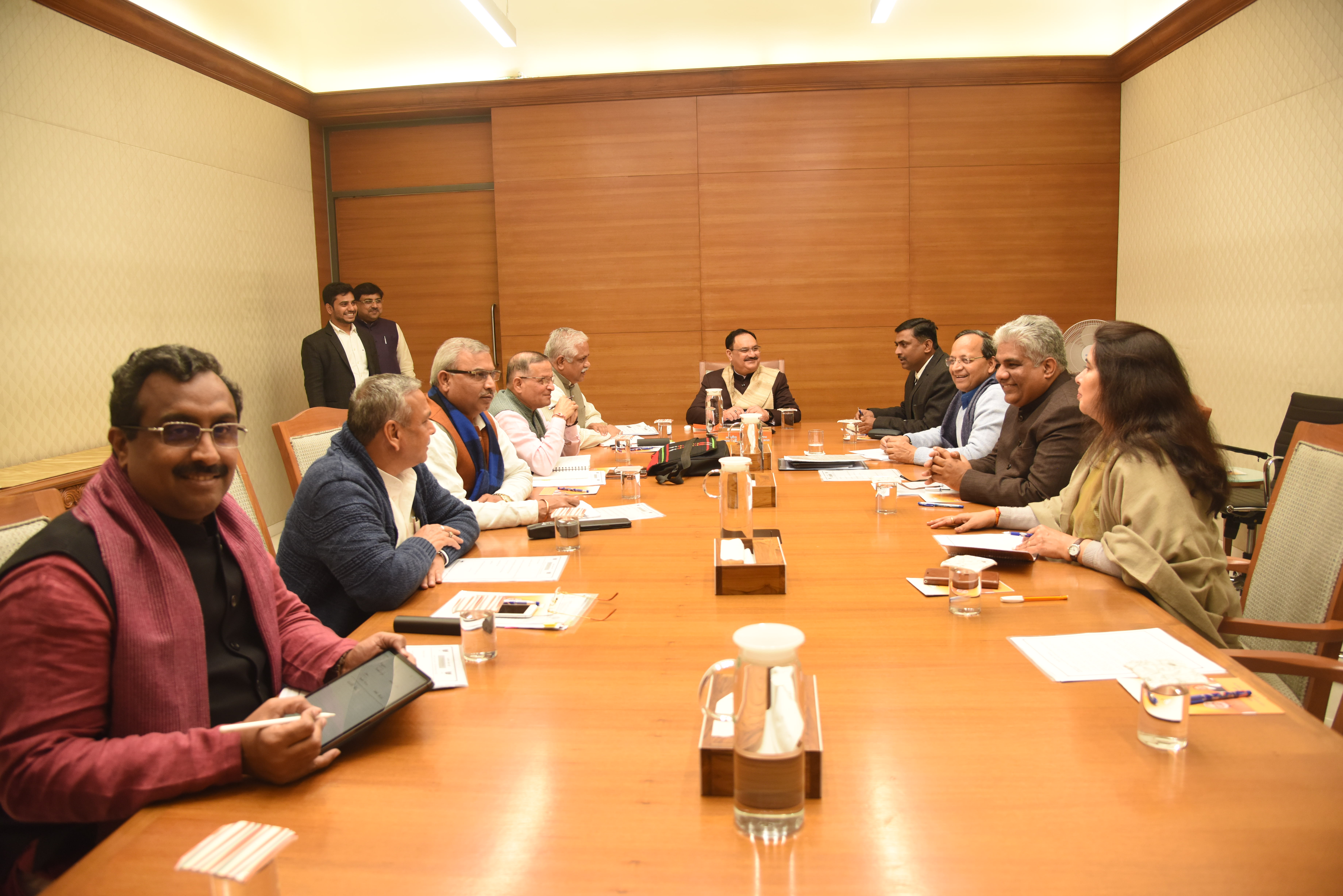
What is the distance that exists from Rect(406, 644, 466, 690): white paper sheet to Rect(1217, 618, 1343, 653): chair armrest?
5.69ft

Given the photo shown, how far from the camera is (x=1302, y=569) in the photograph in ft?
7.36

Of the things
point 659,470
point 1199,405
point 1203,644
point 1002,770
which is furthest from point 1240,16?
point 1002,770

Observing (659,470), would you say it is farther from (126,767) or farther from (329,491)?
(126,767)

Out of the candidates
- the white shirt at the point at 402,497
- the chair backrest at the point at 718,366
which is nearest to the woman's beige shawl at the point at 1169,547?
the white shirt at the point at 402,497

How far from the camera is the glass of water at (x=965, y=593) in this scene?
75.3 inches

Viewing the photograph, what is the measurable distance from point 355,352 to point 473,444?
3.13 m

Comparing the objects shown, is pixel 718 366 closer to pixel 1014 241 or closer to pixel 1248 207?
pixel 1014 241

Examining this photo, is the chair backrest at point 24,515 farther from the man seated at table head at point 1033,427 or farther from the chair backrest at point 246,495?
the man seated at table head at point 1033,427

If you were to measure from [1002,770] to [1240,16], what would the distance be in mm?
5496

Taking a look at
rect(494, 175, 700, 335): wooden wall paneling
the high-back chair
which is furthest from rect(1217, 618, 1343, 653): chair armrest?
rect(494, 175, 700, 335): wooden wall paneling

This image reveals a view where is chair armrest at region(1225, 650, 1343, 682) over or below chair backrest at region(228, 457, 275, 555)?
below

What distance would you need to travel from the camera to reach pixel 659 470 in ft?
12.0

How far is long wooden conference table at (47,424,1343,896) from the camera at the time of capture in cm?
105

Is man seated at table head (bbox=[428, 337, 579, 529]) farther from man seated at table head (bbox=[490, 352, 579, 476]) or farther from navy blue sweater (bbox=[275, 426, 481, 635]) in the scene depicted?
navy blue sweater (bbox=[275, 426, 481, 635])
